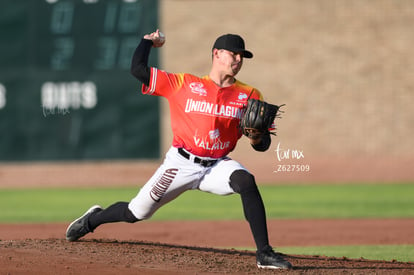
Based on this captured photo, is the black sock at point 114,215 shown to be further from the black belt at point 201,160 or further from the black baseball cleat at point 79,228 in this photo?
the black belt at point 201,160

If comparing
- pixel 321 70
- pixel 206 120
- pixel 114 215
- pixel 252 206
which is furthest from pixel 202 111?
pixel 321 70

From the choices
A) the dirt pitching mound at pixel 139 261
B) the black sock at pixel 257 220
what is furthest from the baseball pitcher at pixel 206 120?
the dirt pitching mound at pixel 139 261

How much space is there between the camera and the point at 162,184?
5.18 m

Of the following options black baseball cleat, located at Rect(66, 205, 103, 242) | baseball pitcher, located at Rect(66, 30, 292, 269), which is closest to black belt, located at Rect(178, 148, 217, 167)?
baseball pitcher, located at Rect(66, 30, 292, 269)

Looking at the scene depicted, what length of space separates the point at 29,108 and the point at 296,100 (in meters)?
6.40

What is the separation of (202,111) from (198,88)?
0.61 feet

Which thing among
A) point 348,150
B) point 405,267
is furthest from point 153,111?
point 405,267

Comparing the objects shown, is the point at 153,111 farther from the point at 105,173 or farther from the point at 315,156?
the point at 315,156

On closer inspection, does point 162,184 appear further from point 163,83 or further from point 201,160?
point 163,83

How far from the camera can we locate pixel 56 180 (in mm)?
16656

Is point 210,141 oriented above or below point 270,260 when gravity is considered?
above

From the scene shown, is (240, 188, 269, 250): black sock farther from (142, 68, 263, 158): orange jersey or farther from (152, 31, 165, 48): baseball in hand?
(152, 31, 165, 48): baseball in hand

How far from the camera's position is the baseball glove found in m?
5.00

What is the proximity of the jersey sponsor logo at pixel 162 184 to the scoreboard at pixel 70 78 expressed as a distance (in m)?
10.6
